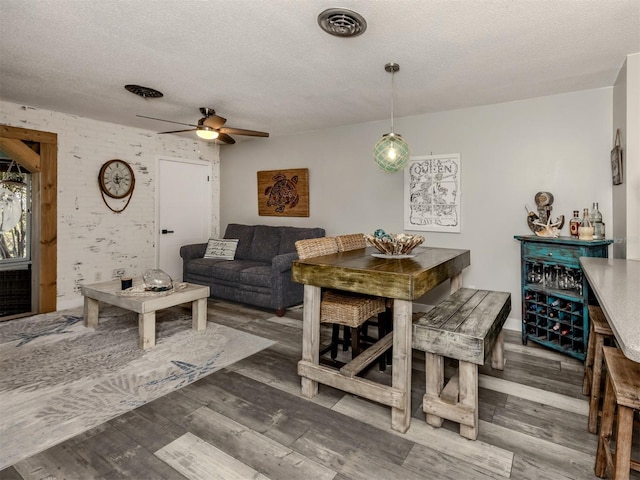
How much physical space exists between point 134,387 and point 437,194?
11.2 feet

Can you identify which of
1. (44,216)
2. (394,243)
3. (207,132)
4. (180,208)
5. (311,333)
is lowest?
(311,333)

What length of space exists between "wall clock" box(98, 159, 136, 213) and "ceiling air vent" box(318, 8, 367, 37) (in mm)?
3784

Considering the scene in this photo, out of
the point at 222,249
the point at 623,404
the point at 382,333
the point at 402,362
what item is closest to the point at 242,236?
the point at 222,249

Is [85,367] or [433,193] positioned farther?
[433,193]

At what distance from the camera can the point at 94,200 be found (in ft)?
14.8

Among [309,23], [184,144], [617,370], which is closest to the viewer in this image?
[617,370]

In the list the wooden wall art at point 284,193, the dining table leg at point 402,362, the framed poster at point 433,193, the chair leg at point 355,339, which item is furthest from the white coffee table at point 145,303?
the framed poster at point 433,193

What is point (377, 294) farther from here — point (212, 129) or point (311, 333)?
point (212, 129)

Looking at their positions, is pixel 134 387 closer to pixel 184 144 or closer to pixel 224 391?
pixel 224 391

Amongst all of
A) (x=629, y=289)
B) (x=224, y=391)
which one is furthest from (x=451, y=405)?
(x=224, y=391)

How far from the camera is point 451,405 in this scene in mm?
1869

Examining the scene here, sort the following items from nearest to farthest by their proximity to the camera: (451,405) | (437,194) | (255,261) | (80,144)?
(451,405), (437,194), (80,144), (255,261)

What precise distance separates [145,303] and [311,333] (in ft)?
5.23

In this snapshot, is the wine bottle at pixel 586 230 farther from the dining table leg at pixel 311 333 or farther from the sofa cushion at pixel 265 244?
the sofa cushion at pixel 265 244
